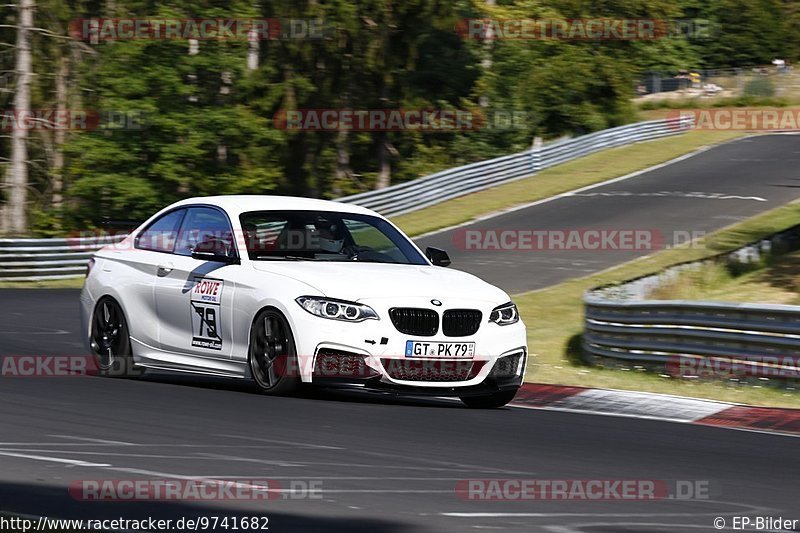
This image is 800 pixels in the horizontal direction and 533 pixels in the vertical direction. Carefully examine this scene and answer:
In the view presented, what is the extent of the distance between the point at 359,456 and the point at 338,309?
7.08 feet

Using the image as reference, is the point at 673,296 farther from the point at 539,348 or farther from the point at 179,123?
the point at 179,123

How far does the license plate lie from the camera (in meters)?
10.1

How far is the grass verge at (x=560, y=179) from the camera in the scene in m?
33.1

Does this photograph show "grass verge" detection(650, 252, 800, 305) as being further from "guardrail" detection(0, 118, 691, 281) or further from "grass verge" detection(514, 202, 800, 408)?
"guardrail" detection(0, 118, 691, 281)

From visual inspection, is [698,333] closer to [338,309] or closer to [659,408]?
[659,408]

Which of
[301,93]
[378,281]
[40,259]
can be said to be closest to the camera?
[378,281]

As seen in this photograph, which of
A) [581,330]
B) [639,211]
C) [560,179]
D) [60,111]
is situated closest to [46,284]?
[581,330]

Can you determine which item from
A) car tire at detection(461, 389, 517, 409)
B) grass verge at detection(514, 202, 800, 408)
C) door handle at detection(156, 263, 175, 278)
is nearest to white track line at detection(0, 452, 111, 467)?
door handle at detection(156, 263, 175, 278)

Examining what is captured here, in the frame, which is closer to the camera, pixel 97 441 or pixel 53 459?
pixel 53 459

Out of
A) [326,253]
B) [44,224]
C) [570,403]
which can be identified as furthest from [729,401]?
[44,224]

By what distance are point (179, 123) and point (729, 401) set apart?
1268 inches

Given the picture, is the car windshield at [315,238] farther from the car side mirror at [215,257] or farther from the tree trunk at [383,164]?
the tree trunk at [383,164]

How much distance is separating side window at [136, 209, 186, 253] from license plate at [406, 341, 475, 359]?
2512 millimetres

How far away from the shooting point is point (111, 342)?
1191cm
